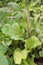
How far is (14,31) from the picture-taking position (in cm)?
148

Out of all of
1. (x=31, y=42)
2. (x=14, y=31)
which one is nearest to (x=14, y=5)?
(x=14, y=31)

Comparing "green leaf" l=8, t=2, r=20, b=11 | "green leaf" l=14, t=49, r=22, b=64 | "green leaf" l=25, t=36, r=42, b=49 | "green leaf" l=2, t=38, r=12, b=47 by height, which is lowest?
"green leaf" l=8, t=2, r=20, b=11

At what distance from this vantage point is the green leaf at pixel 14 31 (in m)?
1.43

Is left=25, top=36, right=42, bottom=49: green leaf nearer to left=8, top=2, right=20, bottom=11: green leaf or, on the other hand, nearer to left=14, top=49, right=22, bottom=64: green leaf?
left=14, top=49, right=22, bottom=64: green leaf

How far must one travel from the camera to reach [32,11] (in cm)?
229

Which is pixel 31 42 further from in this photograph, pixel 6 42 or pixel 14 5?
pixel 14 5

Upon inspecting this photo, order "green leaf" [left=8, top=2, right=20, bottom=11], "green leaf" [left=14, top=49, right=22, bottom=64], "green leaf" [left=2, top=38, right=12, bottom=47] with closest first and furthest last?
"green leaf" [left=14, top=49, right=22, bottom=64], "green leaf" [left=2, top=38, right=12, bottom=47], "green leaf" [left=8, top=2, right=20, bottom=11]

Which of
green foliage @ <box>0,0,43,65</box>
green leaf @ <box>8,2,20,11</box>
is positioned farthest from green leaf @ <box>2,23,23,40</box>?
green leaf @ <box>8,2,20,11</box>

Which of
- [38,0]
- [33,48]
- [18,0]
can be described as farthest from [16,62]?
[18,0]

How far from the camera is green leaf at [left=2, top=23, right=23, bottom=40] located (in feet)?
4.70

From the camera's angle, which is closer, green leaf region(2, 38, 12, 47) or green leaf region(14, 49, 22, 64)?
green leaf region(14, 49, 22, 64)

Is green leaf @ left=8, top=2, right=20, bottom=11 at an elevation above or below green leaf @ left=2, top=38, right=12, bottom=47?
below

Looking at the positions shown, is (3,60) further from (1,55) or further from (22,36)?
(22,36)

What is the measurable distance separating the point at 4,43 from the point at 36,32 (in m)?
0.24
